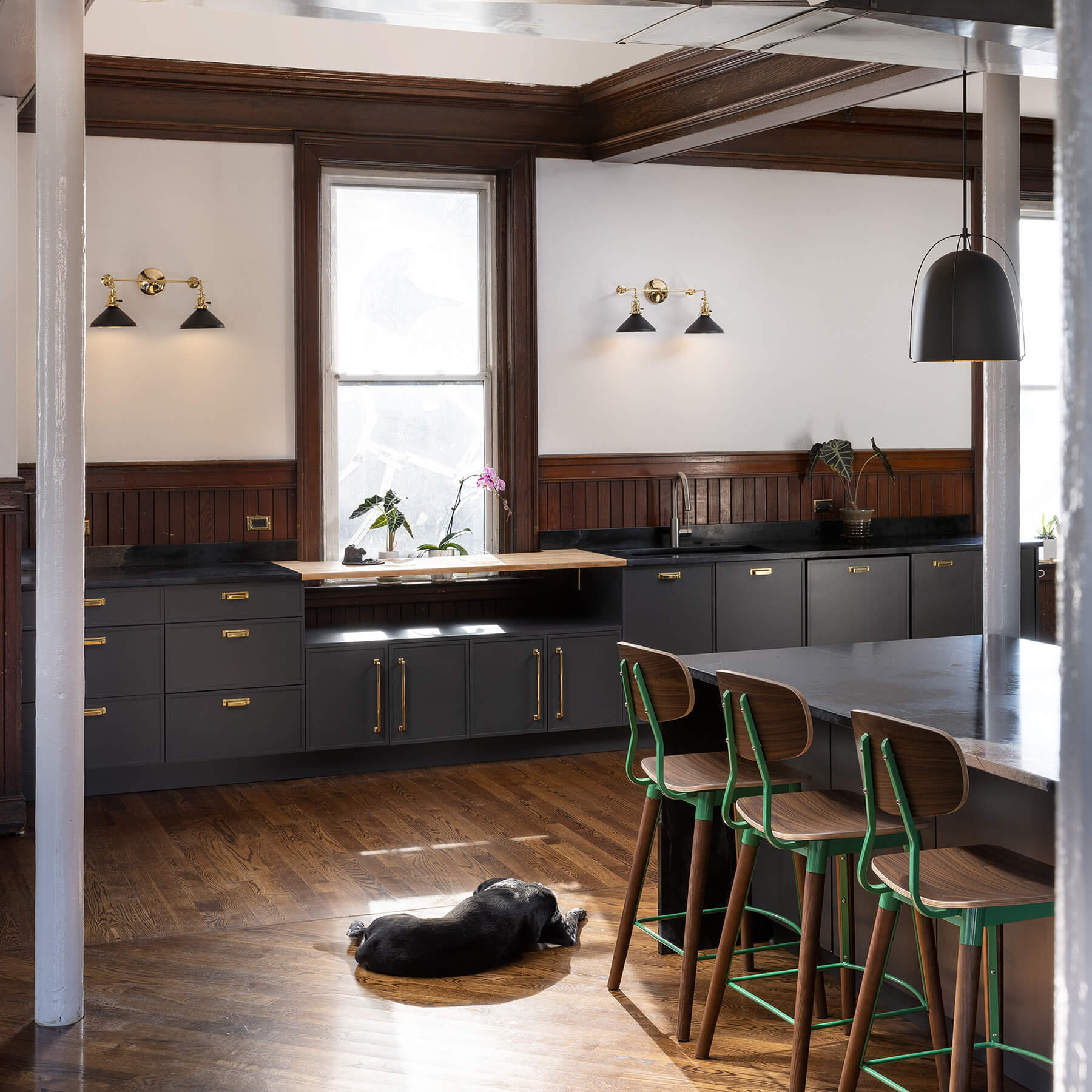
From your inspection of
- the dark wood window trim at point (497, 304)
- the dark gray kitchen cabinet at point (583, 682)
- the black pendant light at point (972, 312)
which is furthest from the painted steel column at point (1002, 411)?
the dark wood window trim at point (497, 304)

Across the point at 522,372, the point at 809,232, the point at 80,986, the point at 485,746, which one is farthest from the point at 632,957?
the point at 809,232

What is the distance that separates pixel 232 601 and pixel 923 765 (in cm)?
374

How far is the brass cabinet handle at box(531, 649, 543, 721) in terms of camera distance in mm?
6027

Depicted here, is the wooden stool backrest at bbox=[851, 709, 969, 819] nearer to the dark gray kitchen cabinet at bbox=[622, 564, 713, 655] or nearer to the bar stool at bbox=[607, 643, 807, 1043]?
the bar stool at bbox=[607, 643, 807, 1043]

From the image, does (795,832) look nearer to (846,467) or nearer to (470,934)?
(470,934)

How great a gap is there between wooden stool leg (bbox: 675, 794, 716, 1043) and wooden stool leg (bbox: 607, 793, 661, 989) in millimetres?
202

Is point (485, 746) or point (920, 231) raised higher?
point (920, 231)

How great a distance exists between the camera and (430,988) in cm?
352

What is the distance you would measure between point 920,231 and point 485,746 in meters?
3.88

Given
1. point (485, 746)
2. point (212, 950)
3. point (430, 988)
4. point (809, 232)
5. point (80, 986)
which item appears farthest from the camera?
point (809, 232)

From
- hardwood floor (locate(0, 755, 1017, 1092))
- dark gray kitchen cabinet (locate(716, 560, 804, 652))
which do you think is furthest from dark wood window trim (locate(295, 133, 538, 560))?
hardwood floor (locate(0, 755, 1017, 1092))

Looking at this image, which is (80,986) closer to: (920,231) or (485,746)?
(485,746)

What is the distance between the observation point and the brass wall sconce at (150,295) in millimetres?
5781

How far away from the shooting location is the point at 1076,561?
39cm
